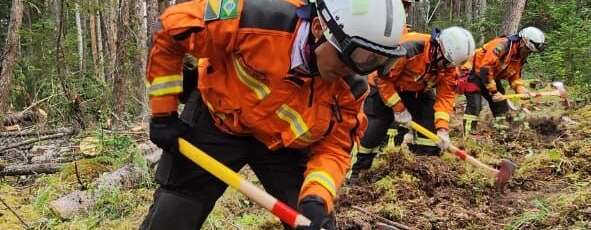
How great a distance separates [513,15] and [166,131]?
36.8 feet

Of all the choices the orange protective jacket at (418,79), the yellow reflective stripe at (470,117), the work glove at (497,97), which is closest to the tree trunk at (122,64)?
the orange protective jacket at (418,79)

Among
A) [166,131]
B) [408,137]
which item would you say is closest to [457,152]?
[408,137]

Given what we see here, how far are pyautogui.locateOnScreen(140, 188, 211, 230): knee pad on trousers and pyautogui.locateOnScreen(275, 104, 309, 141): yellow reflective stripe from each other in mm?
659

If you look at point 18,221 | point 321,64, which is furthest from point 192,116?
point 18,221

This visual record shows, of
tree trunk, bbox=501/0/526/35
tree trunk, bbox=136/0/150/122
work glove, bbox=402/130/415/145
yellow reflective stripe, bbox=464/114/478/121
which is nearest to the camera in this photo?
work glove, bbox=402/130/415/145

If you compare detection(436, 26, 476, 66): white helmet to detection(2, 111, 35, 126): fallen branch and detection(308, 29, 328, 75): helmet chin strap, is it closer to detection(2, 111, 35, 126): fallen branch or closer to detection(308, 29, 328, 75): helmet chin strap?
detection(308, 29, 328, 75): helmet chin strap

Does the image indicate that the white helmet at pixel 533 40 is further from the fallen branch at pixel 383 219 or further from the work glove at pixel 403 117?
the fallen branch at pixel 383 219

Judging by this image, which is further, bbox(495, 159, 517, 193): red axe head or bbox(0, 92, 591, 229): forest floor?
bbox(495, 159, 517, 193): red axe head

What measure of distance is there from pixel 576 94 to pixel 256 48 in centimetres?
913

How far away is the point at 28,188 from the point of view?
18.6 feet

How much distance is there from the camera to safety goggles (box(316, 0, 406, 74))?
2.49m

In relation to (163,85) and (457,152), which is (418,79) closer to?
(457,152)

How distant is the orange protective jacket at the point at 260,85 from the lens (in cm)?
274

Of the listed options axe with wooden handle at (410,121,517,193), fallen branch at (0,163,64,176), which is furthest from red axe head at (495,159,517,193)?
fallen branch at (0,163,64,176)
